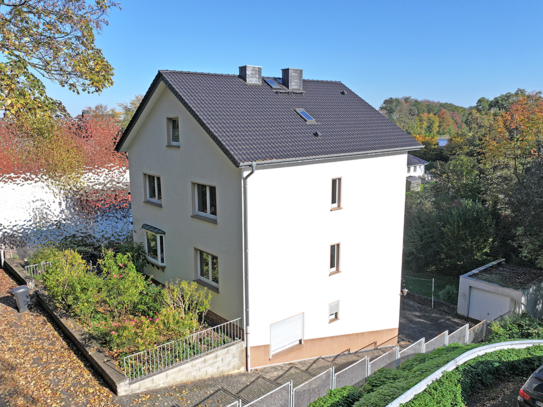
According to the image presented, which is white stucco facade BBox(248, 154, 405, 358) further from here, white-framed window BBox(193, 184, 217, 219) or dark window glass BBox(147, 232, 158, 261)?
dark window glass BBox(147, 232, 158, 261)

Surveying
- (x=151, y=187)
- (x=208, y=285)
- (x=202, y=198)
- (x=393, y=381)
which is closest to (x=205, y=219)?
(x=202, y=198)

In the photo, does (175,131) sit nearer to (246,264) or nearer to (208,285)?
(208,285)

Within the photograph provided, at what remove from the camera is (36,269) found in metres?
16.6

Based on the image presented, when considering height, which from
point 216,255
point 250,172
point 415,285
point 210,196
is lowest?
point 415,285

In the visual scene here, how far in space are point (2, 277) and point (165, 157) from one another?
901cm

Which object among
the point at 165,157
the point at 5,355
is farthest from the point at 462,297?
the point at 5,355

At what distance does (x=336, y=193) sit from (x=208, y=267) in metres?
5.56

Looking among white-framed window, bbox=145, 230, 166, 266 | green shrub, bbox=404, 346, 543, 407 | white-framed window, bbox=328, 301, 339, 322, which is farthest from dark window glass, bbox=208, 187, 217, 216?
green shrub, bbox=404, 346, 543, 407

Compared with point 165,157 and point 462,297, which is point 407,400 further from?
point 462,297

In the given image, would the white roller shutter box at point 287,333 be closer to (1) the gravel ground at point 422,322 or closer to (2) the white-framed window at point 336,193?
(2) the white-framed window at point 336,193

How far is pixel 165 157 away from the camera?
52.4 feet

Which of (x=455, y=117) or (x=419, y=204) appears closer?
(x=419, y=204)

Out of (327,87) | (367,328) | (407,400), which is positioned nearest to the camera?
(407,400)

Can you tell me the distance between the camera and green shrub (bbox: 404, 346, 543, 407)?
8.30 meters
